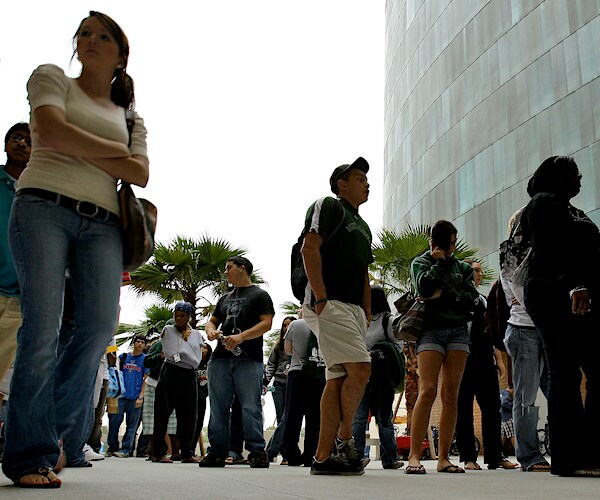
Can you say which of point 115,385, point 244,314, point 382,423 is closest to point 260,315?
point 244,314

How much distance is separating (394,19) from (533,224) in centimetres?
4061

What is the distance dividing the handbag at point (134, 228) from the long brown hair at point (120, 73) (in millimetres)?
449

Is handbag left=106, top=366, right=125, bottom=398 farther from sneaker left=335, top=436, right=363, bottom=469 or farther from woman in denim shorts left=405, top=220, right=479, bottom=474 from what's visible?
sneaker left=335, top=436, right=363, bottom=469

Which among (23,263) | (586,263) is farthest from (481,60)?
(23,263)

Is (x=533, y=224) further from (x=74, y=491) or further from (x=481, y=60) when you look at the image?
(x=481, y=60)

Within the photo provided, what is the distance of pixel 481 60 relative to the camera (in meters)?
28.8

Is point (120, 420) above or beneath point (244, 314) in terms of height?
beneath

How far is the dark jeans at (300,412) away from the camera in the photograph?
7.10 meters

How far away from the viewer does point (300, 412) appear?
23.5 feet

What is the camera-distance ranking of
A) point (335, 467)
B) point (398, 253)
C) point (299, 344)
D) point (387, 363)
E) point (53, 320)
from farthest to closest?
point (398, 253) → point (299, 344) → point (387, 363) → point (335, 467) → point (53, 320)

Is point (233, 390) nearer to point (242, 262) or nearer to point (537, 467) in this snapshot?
point (242, 262)

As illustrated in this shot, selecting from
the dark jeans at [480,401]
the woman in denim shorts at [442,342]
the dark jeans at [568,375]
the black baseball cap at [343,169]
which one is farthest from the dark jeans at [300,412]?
the dark jeans at [568,375]

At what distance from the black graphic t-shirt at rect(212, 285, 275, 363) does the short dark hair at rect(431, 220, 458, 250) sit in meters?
1.83

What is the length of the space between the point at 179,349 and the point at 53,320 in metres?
5.13
